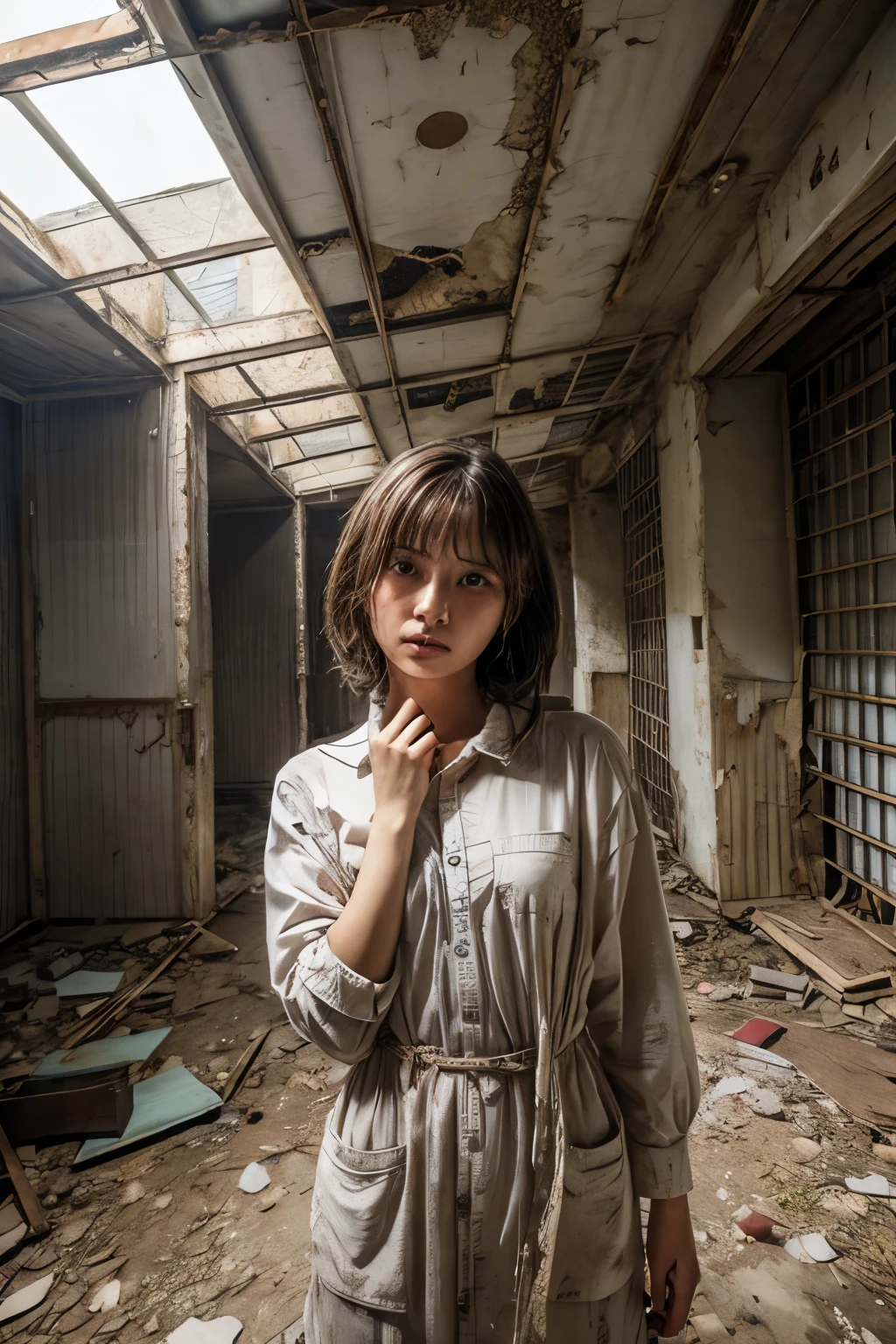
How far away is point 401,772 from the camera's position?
84 cm

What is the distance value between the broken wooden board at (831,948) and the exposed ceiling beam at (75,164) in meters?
4.79

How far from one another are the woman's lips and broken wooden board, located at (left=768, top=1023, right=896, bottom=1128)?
2767mm

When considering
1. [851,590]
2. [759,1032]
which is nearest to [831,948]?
[759,1032]

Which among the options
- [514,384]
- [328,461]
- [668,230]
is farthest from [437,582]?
[328,461]

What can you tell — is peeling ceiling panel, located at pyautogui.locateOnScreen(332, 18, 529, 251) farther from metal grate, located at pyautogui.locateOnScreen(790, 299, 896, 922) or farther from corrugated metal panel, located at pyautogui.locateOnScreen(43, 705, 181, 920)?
corrugated metal panel, located at pyautogui.locateOnScreen(43, 705, 181, 920)

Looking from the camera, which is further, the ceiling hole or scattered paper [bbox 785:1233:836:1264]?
the ceiling hole

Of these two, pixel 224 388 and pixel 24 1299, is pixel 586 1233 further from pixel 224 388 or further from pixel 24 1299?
pixel 224 388

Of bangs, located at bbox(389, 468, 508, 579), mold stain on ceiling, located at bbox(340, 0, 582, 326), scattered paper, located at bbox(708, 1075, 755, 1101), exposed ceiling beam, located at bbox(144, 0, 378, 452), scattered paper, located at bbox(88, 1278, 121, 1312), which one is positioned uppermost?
mold stain on ceiling, located at bbox(340, 0, 582, 326)

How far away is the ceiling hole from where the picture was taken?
7.07ft

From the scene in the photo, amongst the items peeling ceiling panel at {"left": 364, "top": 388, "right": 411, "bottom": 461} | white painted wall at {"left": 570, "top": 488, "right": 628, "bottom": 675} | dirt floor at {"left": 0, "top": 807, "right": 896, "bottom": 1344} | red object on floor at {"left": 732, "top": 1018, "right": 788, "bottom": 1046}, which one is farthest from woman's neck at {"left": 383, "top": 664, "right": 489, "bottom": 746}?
white painted wall at {"left": 570, "top": 488, "right": 628, "bottom": 675}

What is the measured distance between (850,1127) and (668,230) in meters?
3.91

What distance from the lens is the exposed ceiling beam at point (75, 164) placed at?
2.19m

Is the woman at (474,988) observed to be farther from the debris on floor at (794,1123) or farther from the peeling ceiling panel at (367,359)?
the peeling ceiling panel at (367,359)

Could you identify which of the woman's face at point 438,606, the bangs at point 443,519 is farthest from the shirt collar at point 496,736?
the bangs at point 443,519
